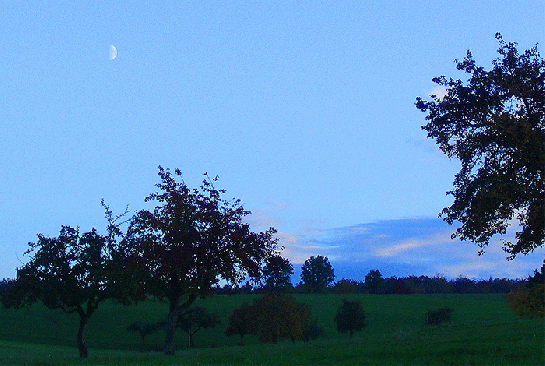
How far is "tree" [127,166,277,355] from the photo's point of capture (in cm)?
3684

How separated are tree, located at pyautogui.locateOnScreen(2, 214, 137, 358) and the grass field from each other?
419 cm

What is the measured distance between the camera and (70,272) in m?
44.0

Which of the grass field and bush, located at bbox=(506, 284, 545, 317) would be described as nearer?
bush, located at bbox=(506, 284, 545, 317)

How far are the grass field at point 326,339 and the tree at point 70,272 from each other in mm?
4192

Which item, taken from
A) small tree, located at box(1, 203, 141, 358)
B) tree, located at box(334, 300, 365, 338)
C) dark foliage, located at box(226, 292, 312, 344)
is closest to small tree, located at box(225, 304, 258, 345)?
dark foliage, located at box(226, 292, 312, 344)

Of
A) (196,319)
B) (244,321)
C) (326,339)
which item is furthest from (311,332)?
(326,339)

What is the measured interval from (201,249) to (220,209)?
123 inches

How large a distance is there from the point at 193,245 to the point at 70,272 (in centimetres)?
1208

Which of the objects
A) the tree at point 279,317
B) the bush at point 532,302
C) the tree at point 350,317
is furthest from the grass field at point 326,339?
the tree at point 279,317

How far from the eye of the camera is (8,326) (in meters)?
118

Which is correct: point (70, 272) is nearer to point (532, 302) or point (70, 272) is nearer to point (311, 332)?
point (532, 302)

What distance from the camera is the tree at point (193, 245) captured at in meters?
36.8

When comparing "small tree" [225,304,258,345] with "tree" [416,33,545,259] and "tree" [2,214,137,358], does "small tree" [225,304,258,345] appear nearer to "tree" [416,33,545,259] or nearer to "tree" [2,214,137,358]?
"tree" [2,214,137,358]

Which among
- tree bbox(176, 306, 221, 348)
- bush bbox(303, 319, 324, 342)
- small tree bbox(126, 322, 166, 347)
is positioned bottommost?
bush bbox(303, 319, 324, 342)
